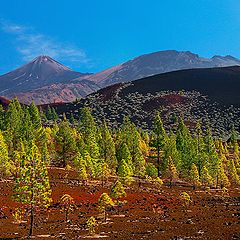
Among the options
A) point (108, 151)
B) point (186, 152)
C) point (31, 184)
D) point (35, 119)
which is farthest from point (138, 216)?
point (35, 119)

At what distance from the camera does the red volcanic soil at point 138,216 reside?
1630 inches

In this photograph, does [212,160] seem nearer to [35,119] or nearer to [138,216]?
[138,216]

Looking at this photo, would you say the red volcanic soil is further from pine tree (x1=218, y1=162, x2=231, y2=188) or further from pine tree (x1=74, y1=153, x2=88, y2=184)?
pine tree (x1=218, y1=162, x2=231, y2=188)

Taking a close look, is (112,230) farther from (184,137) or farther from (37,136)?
(184,137)

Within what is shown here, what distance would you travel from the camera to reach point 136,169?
9294cm

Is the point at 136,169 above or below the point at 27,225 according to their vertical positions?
above

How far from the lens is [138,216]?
55.9 metres

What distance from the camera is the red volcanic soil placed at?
1630 inches

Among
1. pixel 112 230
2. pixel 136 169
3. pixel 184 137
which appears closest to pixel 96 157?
pixel 136 169

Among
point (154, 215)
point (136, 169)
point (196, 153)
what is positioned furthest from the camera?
point (196, 153)

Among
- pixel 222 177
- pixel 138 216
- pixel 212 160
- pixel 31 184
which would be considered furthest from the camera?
pixel 212 160

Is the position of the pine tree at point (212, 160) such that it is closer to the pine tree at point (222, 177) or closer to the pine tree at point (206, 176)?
the pine tree at point (222, 177)

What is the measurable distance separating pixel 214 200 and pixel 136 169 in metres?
23.2

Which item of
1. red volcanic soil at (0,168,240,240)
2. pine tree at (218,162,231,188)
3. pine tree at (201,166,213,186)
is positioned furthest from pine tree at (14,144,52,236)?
pine tree at (218,162,231,188)
